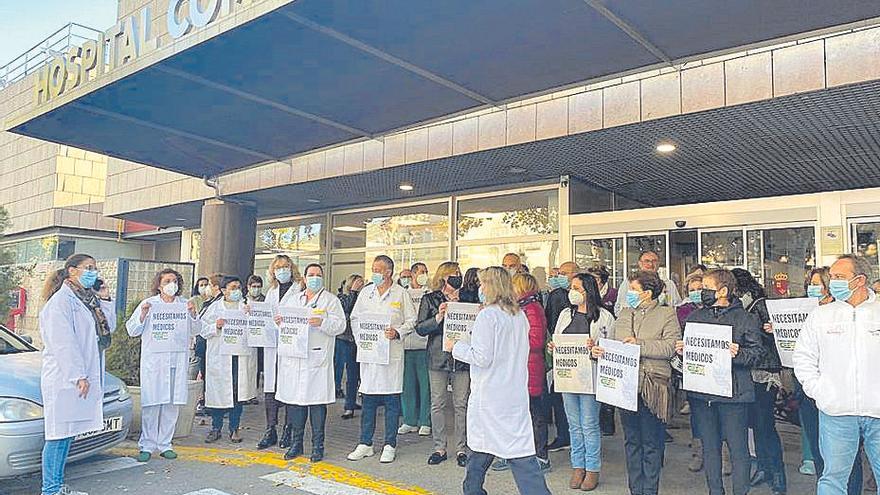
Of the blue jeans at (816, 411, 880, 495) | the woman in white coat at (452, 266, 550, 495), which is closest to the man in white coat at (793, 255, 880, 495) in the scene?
the blue jeans at (816, 411, 880, 495)

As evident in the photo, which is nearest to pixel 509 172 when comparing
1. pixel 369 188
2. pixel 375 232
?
pixel 369 188

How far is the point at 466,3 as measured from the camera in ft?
18.9

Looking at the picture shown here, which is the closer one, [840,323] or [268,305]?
[840,323]

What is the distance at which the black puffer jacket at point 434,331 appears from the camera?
6598mm

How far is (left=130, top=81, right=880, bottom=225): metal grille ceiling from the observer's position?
7.57 meters

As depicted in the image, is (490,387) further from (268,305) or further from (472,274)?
(268,305)

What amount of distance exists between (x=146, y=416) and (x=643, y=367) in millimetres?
4792

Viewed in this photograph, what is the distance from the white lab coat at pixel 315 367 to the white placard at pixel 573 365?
2.26 m

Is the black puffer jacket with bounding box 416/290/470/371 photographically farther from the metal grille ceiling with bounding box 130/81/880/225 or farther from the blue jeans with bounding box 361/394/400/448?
the metal grille ceiling with bounding box 130/81/880/225

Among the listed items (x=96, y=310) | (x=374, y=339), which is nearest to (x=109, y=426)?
(x=96, y=310)

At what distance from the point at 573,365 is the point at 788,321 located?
182cm

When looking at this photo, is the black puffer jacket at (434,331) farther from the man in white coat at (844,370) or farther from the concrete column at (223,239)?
the concrete column at (223,239)

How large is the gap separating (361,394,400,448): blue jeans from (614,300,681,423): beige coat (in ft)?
8.10

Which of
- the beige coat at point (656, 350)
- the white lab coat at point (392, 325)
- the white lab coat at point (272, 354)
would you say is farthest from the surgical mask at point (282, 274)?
the beige coat at point (656, 350)
